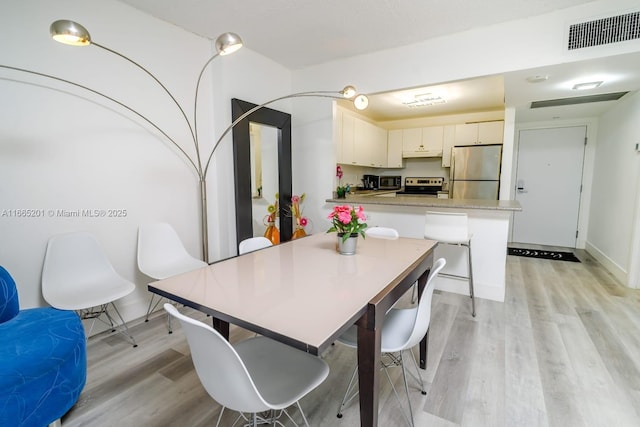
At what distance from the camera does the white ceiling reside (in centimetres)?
242

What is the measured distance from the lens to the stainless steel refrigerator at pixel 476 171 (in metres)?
4.58

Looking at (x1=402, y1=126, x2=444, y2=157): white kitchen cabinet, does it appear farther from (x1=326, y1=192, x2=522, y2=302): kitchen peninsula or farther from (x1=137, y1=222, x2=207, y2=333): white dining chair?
(x1=137, y1=222, x2=207, y2=333): white dining chair

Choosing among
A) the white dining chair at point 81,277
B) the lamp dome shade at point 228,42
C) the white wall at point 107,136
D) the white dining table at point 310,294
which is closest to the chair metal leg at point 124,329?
the white dining chair at point 81,277

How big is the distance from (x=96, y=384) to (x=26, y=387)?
2.26 ft

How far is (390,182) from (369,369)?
17.8 ft

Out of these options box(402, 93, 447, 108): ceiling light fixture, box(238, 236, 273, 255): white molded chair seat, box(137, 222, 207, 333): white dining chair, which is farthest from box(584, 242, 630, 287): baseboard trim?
box(137, 222, 207, 333): white dining chair

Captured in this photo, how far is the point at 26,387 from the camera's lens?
1.24 metres

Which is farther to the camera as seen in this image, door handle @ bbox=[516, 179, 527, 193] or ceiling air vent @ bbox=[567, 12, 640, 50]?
door handle @ bbox=[516, 179, 527, 193]

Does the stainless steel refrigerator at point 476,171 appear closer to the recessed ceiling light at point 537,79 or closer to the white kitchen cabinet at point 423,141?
the white kitchen cabinet at point 423,141

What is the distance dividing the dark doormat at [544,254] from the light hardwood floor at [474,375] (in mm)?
1718

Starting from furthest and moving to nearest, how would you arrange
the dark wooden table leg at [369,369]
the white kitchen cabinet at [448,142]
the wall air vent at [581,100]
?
the white kitchen cabinet at [448,142] < the wall air vent at [581,100] < the dark wooden table leg at [369,369]

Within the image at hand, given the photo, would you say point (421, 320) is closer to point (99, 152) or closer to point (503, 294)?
point (503, 294)

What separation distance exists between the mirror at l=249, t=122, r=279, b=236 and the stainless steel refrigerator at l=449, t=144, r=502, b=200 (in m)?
3.00

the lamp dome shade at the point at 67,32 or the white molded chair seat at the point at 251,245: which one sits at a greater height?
the lamp dome shade at the point at 67,32
